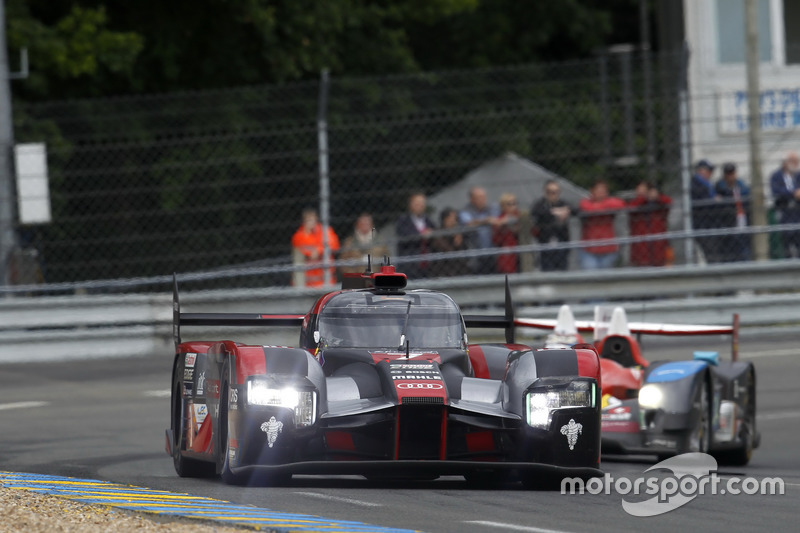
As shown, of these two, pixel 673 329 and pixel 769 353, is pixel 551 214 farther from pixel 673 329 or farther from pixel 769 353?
pixel 673 329

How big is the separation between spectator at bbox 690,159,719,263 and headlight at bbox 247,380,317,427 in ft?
31.2

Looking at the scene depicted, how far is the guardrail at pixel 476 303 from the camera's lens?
1585 cm

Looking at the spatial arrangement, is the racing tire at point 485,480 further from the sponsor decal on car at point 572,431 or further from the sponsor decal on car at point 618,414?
the sponsor decal on car at point 618,414

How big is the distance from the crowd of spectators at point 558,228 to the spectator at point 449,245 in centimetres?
1

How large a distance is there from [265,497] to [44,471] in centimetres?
226

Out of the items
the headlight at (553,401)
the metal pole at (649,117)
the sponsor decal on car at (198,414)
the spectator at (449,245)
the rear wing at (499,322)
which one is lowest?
the sponsor decal on car at (198,414)

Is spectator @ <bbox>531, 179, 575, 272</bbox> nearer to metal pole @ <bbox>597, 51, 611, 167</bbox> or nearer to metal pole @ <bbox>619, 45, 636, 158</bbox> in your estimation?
metal pole @ <bbox>597, 51, 611, 167</bbox>

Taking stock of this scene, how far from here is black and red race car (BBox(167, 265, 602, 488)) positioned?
7.70 metres

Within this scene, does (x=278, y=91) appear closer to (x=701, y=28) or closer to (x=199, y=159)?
(x=199, y=159)

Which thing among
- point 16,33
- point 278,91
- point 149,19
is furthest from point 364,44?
point 278,91

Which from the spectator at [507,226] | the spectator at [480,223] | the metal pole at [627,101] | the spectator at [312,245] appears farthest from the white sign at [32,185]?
the metal pole at [627,101]

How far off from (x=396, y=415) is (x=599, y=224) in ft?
30.2

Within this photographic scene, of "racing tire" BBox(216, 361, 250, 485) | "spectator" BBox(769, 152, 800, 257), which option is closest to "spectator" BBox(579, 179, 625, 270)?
"spectator" BBox(769, 152, 800, 257)

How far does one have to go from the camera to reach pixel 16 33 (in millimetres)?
20031
